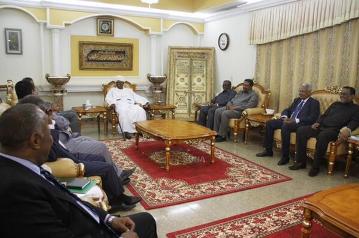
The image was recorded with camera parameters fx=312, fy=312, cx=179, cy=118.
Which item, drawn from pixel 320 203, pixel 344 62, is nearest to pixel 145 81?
pixel 344 62

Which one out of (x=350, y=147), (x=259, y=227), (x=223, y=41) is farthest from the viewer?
(x=223, y=41)

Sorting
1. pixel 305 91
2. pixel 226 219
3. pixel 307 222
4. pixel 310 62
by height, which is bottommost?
pixel 226 219

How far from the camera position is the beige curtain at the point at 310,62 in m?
4.56

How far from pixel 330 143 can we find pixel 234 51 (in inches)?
139

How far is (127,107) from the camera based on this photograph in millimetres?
6086

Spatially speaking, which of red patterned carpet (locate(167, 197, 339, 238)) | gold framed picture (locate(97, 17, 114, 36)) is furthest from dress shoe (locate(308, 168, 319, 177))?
gold framed picture (locate(97, 17, 114, 36))

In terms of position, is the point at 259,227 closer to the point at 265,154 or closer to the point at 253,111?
the point at 265,154

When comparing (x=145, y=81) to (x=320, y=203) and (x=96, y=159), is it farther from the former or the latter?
(x=320, y=203)

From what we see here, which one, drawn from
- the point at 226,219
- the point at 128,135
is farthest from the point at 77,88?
the point at 226,219

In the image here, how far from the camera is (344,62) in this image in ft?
15.2

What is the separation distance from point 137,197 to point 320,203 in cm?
168

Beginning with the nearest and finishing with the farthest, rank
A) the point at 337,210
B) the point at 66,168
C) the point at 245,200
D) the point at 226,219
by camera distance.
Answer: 1. the point at 337,210
2. the point at 66,168
3. the point at 226,219
4. the point at 245,200

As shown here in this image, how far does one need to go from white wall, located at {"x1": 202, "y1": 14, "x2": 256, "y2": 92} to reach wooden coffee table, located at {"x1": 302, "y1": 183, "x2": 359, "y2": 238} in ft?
14.7

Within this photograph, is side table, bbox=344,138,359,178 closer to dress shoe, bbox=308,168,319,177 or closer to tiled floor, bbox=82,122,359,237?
tiled floor, bbox=82,122,359,237
